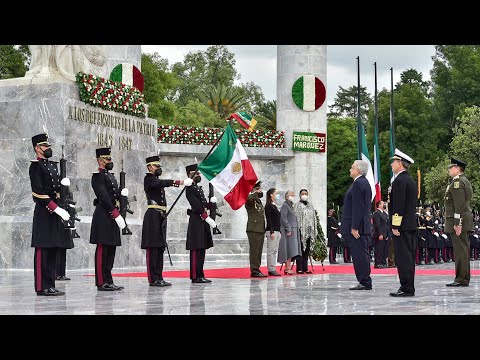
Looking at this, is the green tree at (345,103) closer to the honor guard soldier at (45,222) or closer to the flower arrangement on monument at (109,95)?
the flower arrangement on monument at (109,95)

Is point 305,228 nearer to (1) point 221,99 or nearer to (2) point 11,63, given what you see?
(2) point 11,63

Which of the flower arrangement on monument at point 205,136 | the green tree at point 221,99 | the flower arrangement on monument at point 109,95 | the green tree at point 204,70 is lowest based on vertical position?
the flower arrangement on monument at point 109,95

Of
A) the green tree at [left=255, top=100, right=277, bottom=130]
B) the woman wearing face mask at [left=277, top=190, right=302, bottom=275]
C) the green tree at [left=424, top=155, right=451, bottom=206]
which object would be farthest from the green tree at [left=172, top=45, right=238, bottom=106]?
the woman wearing face mask at [left=277, top=190, right=302, bottom=275]

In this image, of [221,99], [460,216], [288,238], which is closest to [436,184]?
[221,99]

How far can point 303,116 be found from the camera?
33.4 metres

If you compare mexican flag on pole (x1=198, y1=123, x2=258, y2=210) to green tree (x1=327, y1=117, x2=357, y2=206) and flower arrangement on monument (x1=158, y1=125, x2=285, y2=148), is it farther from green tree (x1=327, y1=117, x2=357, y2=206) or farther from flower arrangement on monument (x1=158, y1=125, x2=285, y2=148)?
green tree (x1=327, y1=117, x2=357, y2=206)

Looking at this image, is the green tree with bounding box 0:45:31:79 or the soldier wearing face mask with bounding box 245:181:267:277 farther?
the green tree with bounding box 0:45:31:79

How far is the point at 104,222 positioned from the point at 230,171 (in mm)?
2947

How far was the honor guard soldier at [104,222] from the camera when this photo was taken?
1332 centimetres

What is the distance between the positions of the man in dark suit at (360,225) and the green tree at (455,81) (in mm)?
51089

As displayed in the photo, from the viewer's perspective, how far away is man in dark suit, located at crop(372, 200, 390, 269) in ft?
73.9

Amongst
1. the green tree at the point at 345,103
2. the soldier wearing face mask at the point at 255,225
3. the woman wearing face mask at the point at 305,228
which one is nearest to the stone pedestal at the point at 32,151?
the soldier wearing face mask at the point at 255,225

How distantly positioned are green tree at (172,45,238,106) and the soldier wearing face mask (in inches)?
2260
